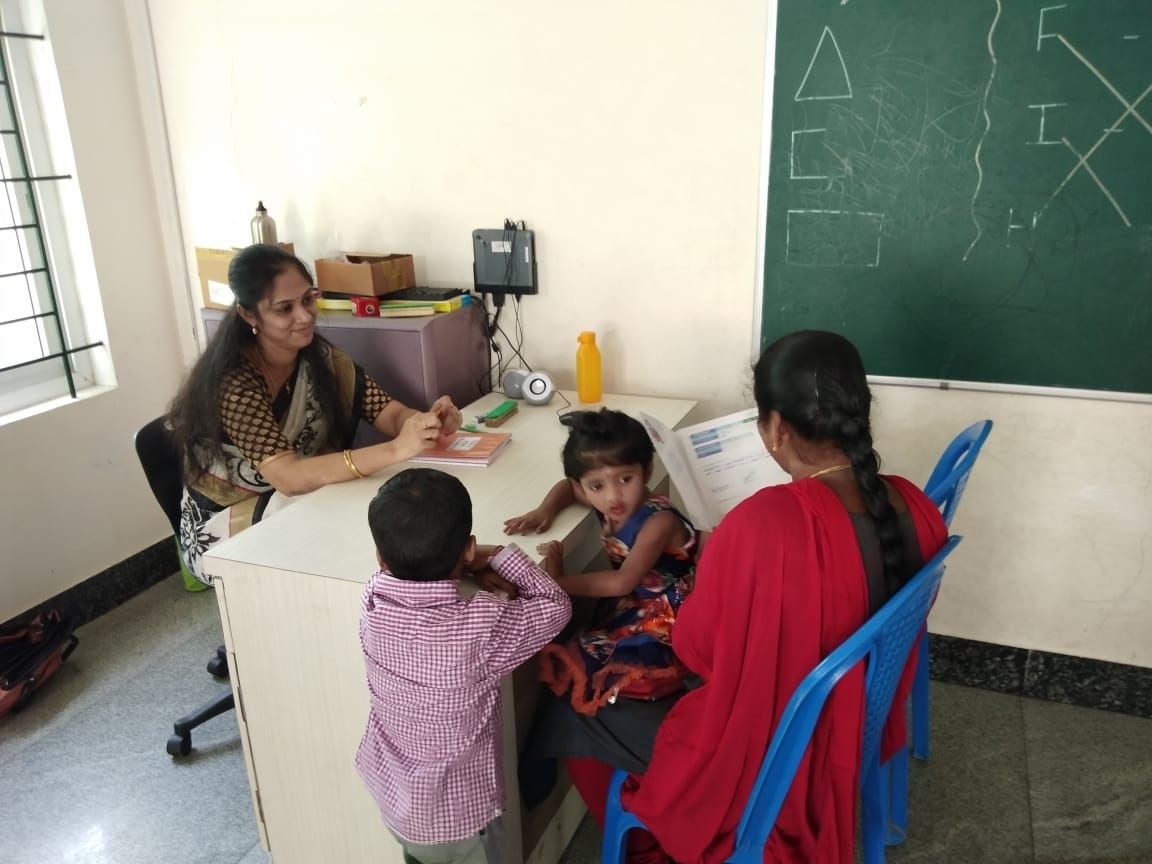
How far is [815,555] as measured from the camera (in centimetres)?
117

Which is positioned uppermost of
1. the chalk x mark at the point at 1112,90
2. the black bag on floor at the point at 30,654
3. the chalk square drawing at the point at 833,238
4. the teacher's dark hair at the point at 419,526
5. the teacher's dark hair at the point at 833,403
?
the chalk x mark at the point at 1112,90

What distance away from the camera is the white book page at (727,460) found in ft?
5.92

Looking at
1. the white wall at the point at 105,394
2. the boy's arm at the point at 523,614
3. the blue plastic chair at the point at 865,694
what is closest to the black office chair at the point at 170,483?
the white wall at the point at 105,394

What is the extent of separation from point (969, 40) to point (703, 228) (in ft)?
2.41

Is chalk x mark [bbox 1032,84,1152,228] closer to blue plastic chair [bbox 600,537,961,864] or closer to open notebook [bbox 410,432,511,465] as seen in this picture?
blue plastic chair [bbox 600,537,961,864]

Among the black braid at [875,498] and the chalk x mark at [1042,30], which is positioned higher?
the chalk x mark at [1042,30]

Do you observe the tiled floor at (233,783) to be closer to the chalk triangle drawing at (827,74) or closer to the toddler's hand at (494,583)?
the toddler's hand at (494,583)

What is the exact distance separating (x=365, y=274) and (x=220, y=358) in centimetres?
57

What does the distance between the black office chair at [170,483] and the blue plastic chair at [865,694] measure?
51.7 inches

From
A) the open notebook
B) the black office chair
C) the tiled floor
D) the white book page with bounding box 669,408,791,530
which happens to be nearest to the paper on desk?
the white book page with bounding box 669,408,791,530

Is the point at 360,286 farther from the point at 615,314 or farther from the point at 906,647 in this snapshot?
the point at 906,647

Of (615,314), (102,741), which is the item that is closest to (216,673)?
(102,741)

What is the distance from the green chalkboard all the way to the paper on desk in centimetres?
60

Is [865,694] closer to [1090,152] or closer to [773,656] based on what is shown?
[773,656]
